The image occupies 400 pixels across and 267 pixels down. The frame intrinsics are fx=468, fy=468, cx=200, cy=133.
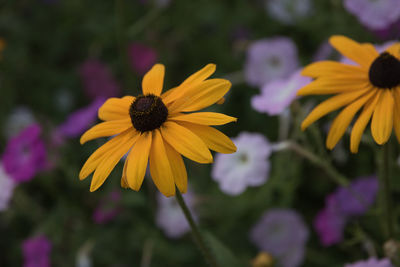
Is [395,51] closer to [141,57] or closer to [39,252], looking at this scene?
[39,252]

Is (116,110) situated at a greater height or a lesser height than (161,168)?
greater

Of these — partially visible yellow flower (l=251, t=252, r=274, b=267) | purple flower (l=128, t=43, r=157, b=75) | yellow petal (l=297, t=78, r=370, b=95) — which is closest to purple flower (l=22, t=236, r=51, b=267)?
partially visible yellow flower (l=251, t=252, r=274, b=267)

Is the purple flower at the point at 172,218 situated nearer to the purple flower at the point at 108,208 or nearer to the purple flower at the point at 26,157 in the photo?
the purple flower at the point at 108,208

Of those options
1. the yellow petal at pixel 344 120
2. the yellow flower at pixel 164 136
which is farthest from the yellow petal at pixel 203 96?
the yellow petal at pixel 344 120

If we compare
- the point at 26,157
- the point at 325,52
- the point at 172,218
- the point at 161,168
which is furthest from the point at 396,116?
the point at 26,157

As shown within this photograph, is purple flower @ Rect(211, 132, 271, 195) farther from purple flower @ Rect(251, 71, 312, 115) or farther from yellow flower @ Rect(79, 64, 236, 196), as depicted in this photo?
yellow flower @ Rect(79, 64, 236, 196)
